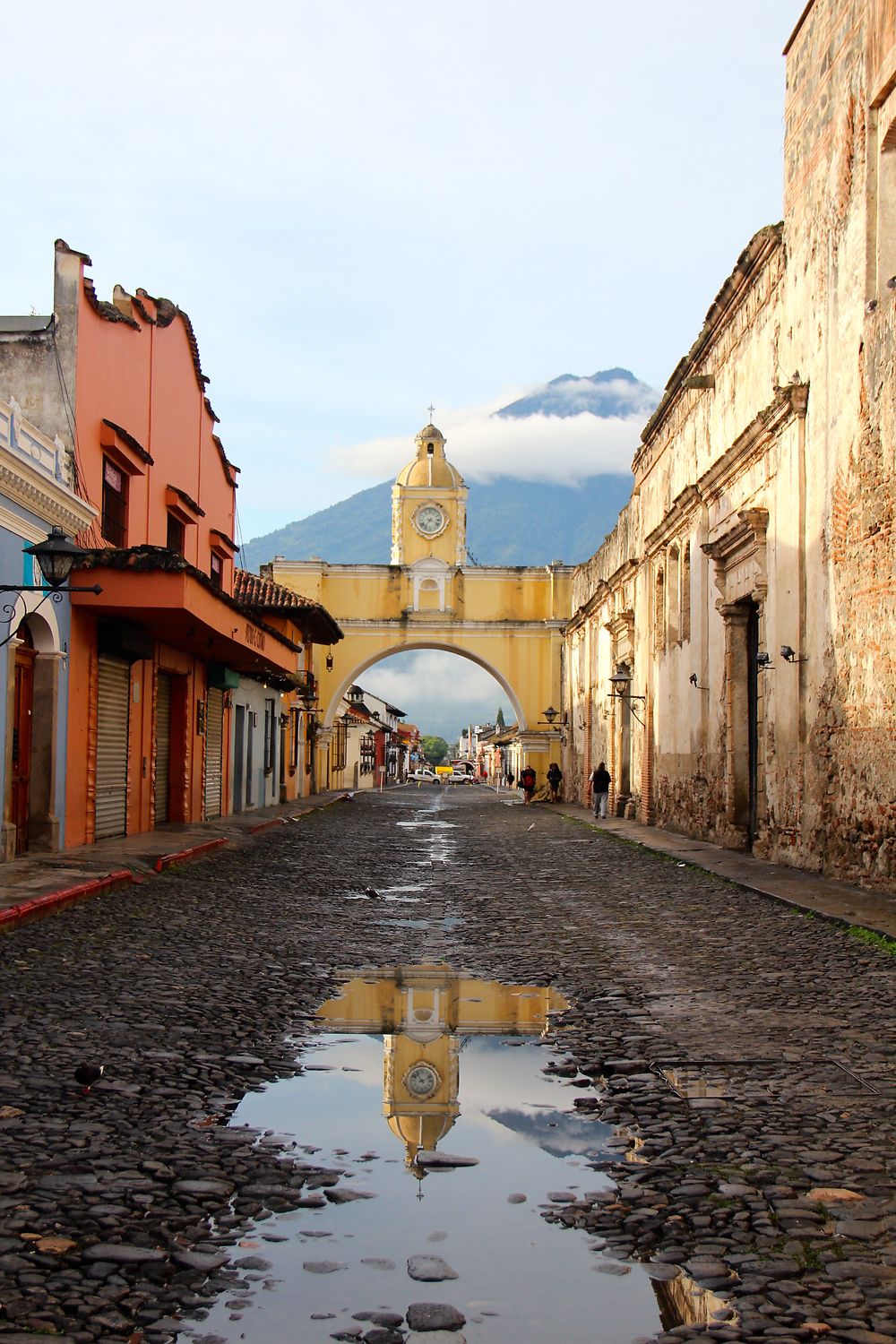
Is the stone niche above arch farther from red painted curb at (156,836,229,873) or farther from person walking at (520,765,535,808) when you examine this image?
red painted curb at (156,836,229,873)

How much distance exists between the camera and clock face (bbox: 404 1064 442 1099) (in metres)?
4.27

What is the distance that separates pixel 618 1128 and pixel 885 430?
803 cm

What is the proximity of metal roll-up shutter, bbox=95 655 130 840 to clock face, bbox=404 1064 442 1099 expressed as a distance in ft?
36.9

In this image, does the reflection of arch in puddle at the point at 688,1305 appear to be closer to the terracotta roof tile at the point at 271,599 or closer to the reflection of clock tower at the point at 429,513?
the terracotta roof tile at the point at 271,599

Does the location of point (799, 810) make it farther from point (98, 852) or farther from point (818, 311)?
point (98, 852)

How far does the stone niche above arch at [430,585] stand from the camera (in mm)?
43062

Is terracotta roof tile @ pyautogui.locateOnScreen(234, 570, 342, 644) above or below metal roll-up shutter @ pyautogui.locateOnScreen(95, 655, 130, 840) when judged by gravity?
above

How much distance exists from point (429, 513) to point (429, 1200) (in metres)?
42.3

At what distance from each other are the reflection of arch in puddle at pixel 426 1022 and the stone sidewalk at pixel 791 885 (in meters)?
2.89

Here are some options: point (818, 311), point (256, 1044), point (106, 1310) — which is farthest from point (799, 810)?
point (106, 1310)

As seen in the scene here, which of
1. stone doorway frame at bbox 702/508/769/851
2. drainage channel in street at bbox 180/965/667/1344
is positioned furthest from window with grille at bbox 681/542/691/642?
drainage channel in street at bbox 180/965/667/1344

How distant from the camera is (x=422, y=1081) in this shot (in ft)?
14.4

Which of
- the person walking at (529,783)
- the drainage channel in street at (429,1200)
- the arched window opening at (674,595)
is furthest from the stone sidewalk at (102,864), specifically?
the person walking at (529,783)

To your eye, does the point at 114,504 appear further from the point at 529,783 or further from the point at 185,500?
the point at 529,783
